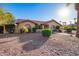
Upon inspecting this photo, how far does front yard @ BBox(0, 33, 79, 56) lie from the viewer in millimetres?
4875

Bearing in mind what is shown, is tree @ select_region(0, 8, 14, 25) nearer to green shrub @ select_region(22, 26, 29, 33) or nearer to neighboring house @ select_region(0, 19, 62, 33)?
neighboring house @ select_region(0, 19, 62, 33)

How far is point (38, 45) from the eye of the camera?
16.1ft

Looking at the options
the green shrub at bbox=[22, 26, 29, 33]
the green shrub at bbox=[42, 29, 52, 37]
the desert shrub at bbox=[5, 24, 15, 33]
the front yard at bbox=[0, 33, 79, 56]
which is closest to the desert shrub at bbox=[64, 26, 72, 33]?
the front yard at bbox=[0, 33, 79, 56]

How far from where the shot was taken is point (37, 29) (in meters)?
4.96

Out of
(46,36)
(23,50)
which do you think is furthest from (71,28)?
(23,50)

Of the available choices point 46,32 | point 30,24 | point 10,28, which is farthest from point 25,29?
point 46,32

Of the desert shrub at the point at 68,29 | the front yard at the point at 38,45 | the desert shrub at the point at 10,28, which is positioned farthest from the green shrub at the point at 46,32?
the desert shrub at the point at 10,28

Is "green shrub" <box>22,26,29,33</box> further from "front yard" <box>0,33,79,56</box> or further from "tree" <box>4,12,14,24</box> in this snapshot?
"tree" <box>4,12,14,24</box>

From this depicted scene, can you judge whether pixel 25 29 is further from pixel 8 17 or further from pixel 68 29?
pixel 68 29

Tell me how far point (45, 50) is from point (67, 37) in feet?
1.37

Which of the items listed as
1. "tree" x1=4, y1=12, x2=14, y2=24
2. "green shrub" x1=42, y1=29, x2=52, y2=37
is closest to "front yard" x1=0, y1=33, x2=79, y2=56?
"green shrub" x1=42, y1=29, x2=52, y2=37

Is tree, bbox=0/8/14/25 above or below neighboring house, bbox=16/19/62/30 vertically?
above

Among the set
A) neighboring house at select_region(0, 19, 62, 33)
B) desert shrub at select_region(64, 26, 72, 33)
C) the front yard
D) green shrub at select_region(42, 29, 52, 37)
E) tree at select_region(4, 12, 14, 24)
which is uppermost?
tree at select_region(4, 12, 14, 24)

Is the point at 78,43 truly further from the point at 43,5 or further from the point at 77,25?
the point at 43,5
